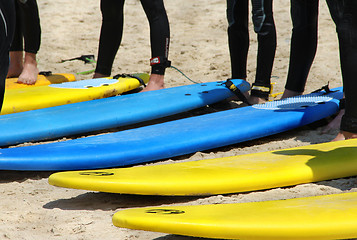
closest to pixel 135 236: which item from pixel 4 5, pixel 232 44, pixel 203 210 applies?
pixel 203 210

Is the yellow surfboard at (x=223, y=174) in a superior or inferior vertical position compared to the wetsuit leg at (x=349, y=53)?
inferior

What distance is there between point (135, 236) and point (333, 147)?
41.4 inches

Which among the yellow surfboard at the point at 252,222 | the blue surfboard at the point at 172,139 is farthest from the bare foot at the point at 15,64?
the yellow surfboard at the point at 252,222

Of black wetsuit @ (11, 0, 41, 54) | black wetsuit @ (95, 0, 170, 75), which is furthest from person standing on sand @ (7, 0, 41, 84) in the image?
black wetsuit @ (95, 0, 170, 75)

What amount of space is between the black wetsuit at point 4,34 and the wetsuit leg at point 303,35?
5.48ft

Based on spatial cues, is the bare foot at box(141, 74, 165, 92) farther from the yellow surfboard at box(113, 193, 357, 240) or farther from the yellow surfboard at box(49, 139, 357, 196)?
the yellow surfboard at box(113, 193, 357, 240)

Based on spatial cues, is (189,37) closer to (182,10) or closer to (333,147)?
(182,10)

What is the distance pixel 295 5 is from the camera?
3230mm

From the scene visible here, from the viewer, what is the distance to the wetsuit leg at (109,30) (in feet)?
12.8

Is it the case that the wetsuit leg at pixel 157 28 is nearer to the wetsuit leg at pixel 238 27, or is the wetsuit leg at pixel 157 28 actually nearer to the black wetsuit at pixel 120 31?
the black wetsuit at pixel 120 31

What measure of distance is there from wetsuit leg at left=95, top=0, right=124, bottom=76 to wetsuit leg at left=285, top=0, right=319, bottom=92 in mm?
1297

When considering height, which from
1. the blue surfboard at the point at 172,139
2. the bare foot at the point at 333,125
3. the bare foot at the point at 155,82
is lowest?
the bare foot at the point at 333,125

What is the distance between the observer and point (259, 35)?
11.2ft

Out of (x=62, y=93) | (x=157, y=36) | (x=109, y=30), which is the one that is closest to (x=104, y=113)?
(x=62, y=93)
